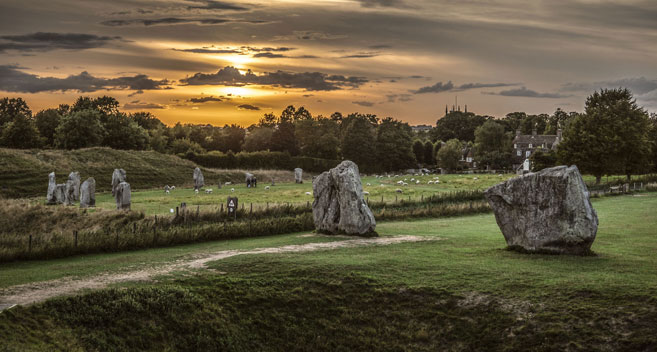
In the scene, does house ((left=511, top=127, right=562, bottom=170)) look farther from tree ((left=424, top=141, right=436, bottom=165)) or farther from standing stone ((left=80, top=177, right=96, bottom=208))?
standing stone ((left=80, top=177, right=96, bottom=208))

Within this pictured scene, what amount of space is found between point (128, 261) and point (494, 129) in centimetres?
12236

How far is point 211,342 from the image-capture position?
52.2 ft

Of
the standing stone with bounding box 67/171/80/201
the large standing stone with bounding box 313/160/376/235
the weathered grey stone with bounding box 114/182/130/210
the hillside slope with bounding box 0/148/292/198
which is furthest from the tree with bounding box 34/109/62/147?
the large standing stone with bounding box 313/160/376/235

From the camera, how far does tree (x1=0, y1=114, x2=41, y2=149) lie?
3743 inches

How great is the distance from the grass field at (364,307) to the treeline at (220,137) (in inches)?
3157

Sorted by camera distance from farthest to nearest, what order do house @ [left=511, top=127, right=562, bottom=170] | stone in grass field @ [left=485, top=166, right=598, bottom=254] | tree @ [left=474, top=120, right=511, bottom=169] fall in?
tree @ [left=474, top=120, right=511, bottom=169]
house @ [left=511, top=127, right=562, bottom=170]
stone in grass field @ [left=485, top=166, right=598, bottom=254]

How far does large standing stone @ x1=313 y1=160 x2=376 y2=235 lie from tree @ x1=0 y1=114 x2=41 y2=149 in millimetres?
84990

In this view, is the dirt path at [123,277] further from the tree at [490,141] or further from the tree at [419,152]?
the tree at [419,152]

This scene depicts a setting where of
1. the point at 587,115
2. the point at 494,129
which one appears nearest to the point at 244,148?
the point at 494,129

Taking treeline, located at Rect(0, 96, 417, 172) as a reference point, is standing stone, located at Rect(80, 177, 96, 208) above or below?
below

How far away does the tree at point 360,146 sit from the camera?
117 meters

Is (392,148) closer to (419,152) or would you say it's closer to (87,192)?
(419,152)

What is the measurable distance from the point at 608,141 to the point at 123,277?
62.4m

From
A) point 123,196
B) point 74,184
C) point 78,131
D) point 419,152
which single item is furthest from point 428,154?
point 123,196
